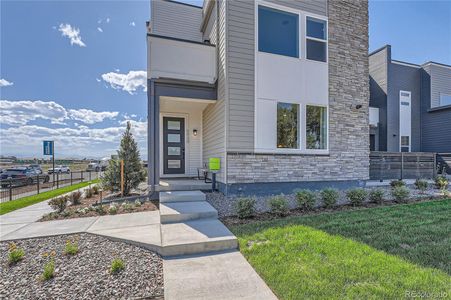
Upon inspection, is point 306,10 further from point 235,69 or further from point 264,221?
point 264,221

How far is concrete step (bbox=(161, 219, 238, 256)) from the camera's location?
3404 millimetres

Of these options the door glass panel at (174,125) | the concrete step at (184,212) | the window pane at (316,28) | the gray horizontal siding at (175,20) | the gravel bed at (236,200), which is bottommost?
the gravel bed at (236,200)

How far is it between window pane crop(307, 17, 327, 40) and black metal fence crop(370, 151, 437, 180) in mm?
5212

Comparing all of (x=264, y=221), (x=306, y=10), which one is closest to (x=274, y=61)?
(x=306, y=10)

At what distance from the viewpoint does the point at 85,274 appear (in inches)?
111

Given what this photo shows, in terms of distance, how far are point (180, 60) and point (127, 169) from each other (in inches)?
153

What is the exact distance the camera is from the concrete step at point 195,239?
134 inches

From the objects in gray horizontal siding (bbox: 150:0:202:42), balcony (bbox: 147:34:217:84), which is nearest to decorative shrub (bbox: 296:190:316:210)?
balcony (bbox: 147:34:217:84)

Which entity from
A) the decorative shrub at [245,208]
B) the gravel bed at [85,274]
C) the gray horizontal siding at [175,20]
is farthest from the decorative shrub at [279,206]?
the gray horizontal siding at [175,20]

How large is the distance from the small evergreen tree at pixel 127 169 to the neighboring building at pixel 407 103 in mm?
14438

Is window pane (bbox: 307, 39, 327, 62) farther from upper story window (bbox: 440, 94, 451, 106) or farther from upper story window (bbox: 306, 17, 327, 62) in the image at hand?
upper story window (bbox: 440, 94, 451, 106)

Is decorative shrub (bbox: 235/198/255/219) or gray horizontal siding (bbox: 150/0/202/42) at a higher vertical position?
gray horizontal siding (bbox: 150/0/202/42)

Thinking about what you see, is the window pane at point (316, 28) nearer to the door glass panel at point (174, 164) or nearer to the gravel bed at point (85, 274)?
the door glass panel at point (174, 164)

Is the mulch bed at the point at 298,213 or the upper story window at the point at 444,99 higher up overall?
the upper story window at the point at 444,99
